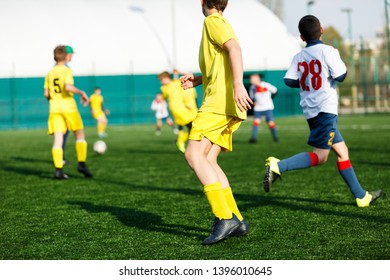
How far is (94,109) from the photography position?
27078 mm

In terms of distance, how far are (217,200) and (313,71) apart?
6.56ft

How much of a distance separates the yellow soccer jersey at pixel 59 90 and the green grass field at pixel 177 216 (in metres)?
1.12

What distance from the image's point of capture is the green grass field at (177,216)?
194 inches

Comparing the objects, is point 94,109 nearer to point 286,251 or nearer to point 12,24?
point 12,24

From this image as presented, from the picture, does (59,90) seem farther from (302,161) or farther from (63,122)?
(302,161)

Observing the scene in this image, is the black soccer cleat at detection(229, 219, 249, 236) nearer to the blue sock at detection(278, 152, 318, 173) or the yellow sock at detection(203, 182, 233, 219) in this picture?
the yellow sock at detection(203, 182, 233, 219)

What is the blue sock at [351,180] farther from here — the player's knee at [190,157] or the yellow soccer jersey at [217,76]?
the player's knee at [190,157]

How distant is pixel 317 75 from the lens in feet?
21.3

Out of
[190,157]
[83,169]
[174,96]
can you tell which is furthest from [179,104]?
[190,157]

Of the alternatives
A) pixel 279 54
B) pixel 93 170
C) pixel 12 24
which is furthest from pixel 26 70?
pixel 93 170

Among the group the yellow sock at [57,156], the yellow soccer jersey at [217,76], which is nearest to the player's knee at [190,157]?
the yellow soccer jersey at [217,76]

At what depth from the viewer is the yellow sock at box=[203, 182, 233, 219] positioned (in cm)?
516

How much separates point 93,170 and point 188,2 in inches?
1683

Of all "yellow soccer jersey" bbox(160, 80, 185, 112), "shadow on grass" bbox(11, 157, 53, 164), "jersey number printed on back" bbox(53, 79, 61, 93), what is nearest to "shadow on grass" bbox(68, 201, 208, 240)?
"jersey number printed on back" bbox(53, 79, 61, 93)
